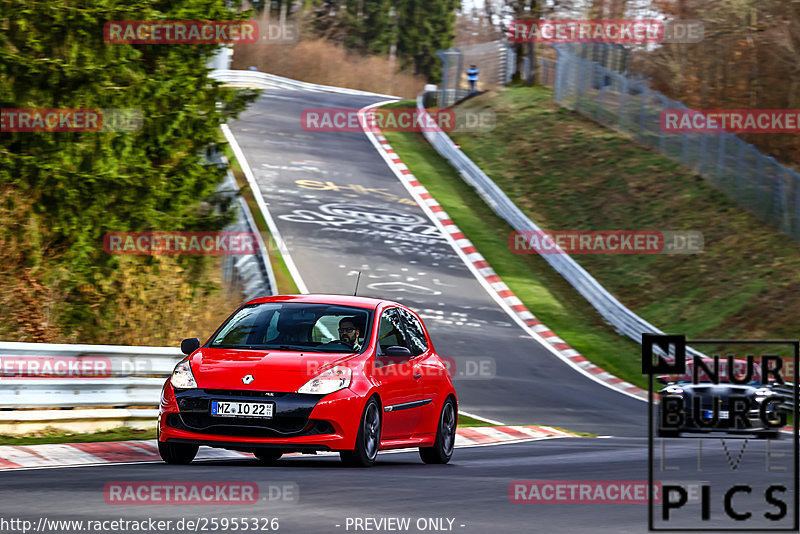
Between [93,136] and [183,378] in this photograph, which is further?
[93,136]

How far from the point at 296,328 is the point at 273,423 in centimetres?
126

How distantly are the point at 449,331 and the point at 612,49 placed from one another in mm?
25132

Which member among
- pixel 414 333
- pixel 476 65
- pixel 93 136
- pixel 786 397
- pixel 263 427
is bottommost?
pixel 786 397

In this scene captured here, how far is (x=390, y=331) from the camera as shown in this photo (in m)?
11.7

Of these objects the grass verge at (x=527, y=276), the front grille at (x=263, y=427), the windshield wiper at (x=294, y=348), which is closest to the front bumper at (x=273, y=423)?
the front grille at (x=263, y=427)

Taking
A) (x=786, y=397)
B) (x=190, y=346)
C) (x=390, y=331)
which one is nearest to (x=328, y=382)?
(x=190, y=346)

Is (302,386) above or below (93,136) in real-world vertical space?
below

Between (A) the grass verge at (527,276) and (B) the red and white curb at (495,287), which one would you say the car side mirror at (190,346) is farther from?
(A) the grass verge at (527,276)

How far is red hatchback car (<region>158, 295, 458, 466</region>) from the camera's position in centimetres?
1007

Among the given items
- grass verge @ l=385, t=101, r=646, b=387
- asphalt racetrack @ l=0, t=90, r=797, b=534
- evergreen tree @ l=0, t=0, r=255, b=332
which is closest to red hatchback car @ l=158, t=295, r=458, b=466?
asphalt racetrack @ l=0, t=90, r=797, b=534

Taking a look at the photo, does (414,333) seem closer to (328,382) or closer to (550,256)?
(328,382)

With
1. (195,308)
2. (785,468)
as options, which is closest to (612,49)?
(195,308)

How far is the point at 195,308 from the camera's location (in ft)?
59.4

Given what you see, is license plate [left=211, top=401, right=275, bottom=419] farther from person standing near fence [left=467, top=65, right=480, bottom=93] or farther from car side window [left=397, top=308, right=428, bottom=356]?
person standing near fence [left=467, top=65, right=480, bottom=93]
